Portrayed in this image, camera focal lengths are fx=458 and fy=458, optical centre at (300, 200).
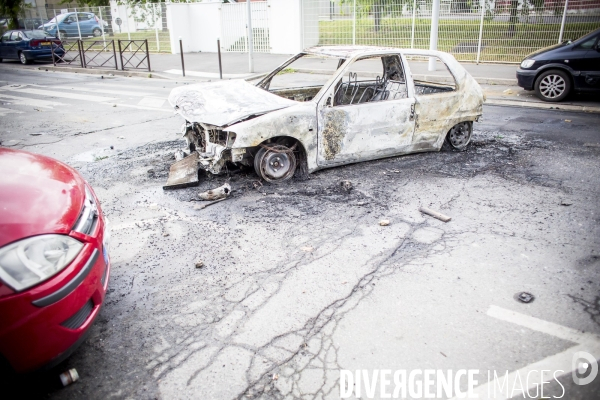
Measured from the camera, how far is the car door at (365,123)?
5633mm

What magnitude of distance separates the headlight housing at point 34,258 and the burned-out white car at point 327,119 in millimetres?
2760

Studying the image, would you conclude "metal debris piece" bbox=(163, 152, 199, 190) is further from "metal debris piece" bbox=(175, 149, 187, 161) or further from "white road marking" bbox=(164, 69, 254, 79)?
"white road marking" bbox=(164, 69, 254, 79)

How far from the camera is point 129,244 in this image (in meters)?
4.38

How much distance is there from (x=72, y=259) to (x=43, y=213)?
1.11 ft

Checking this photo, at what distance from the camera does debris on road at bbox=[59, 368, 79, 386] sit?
2.69 metres

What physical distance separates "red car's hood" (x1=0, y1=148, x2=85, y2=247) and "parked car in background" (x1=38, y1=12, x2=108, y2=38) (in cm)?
2752

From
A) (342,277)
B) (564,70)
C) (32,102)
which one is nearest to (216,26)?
(32,102)

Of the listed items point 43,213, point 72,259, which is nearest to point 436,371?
point 72,259

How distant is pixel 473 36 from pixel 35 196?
15424mm

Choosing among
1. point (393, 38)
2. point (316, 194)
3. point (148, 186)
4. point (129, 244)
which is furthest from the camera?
point (393, 38)

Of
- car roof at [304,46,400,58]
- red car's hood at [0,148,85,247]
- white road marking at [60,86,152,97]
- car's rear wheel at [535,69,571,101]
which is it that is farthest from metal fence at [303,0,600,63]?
red car's hood at [0,148,85,247]

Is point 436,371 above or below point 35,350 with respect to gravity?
below

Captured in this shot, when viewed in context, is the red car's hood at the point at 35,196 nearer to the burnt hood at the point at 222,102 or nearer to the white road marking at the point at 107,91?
the burnt hood at the point at 222,102

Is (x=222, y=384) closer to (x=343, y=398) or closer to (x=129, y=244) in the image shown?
(x=343, y=398)
